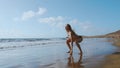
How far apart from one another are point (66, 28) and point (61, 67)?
5449mm

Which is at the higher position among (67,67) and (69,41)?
(69,41)

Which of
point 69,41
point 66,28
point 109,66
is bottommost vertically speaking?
point 109,66

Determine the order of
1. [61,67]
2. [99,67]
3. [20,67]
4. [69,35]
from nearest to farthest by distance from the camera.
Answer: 1. [99,67]
2. [61,67]
3. [20,67]
4. [69,35]

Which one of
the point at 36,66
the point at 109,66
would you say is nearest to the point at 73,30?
the point at 36,66

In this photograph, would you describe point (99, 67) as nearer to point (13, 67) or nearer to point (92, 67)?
point (92, 67)

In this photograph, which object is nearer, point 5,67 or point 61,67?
point 61,67

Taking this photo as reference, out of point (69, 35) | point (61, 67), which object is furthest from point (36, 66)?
point (69, 35)

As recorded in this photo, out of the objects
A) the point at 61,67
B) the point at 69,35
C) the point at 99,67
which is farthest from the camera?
the point at 69,35

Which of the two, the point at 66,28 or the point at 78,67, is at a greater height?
the point at 66,28

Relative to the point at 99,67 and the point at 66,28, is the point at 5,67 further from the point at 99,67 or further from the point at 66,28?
the point at 66,28

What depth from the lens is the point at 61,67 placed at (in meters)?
8.05

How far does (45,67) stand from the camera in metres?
8.35

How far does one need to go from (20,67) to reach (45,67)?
43.5 inches

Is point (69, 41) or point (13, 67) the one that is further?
point (69, 41)
